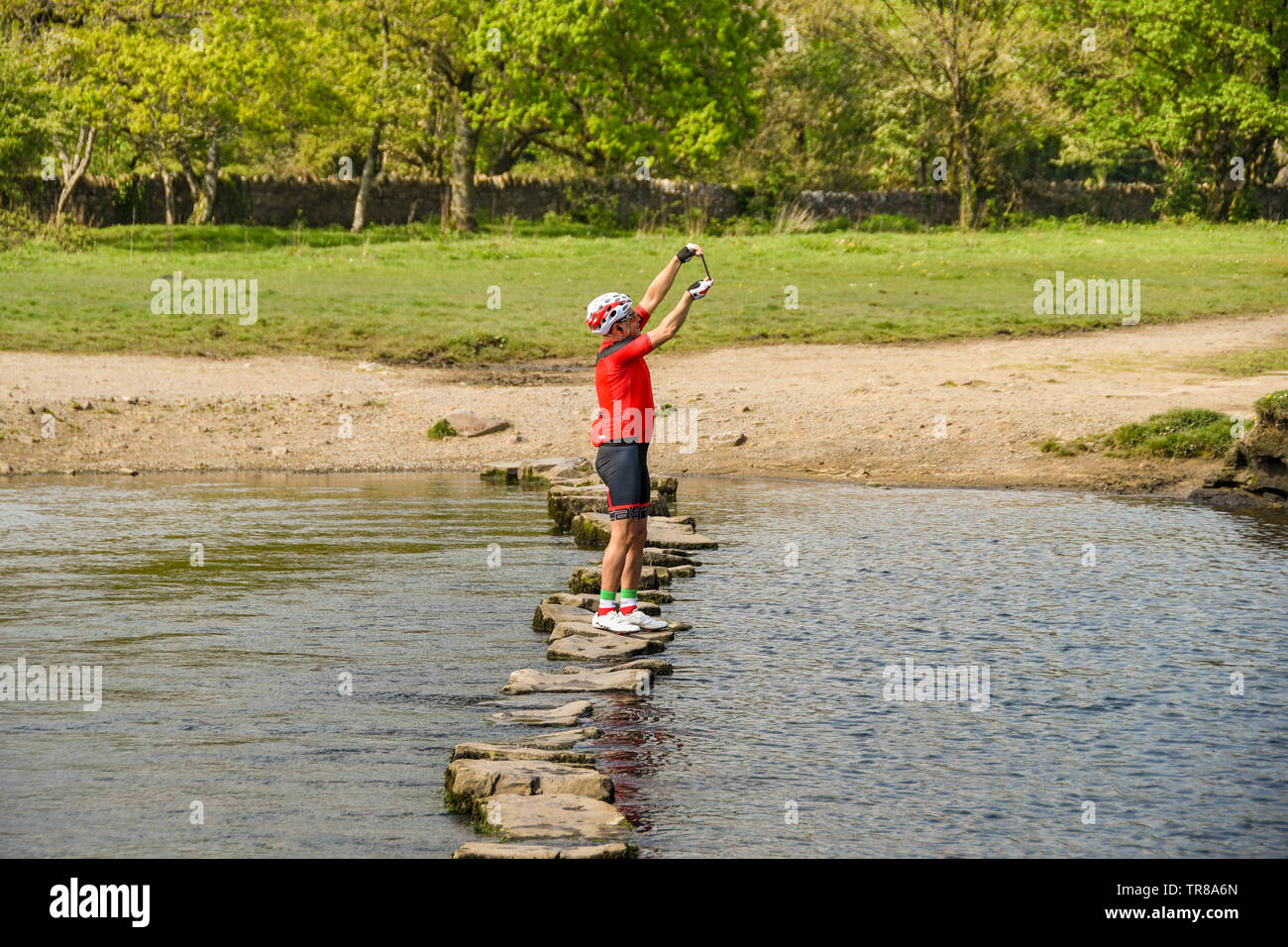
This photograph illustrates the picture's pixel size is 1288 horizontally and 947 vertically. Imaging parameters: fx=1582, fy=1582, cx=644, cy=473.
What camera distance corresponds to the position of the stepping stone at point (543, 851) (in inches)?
196

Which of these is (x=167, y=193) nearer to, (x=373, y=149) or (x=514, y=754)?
(x=373, y=149)

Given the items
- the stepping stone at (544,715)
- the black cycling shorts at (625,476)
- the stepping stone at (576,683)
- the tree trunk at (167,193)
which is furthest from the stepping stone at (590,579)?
Result: the tree trunk at (167,193)

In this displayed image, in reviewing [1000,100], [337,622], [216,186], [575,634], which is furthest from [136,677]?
[1000,100]

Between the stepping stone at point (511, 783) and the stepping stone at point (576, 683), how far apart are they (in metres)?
1.44

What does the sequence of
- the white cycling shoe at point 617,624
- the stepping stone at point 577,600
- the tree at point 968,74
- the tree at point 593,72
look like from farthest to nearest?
the tree at point 968,74, the tree at point 593,72, the stepping stone at point 577,600, the white cycling shoe at point 617,624

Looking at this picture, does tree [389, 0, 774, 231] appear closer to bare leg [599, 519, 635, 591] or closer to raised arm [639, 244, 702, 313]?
raised arm [639, 244, 702, 313]

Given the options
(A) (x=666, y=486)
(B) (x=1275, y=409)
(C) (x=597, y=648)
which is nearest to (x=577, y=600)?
Result: (C) (x=597, y=648)

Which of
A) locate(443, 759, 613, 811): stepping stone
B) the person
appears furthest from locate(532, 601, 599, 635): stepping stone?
locate(443, 759, 613, 811): stepping stone

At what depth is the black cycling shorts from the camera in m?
8.59

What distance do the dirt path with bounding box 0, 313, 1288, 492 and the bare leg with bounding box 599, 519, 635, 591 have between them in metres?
7.02

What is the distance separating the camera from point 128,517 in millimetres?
12617

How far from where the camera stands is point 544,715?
6.71 m

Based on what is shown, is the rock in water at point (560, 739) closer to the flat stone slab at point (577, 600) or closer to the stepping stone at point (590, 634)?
the stepping stone at point (590, 634)

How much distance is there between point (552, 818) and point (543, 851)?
0.35 metres
